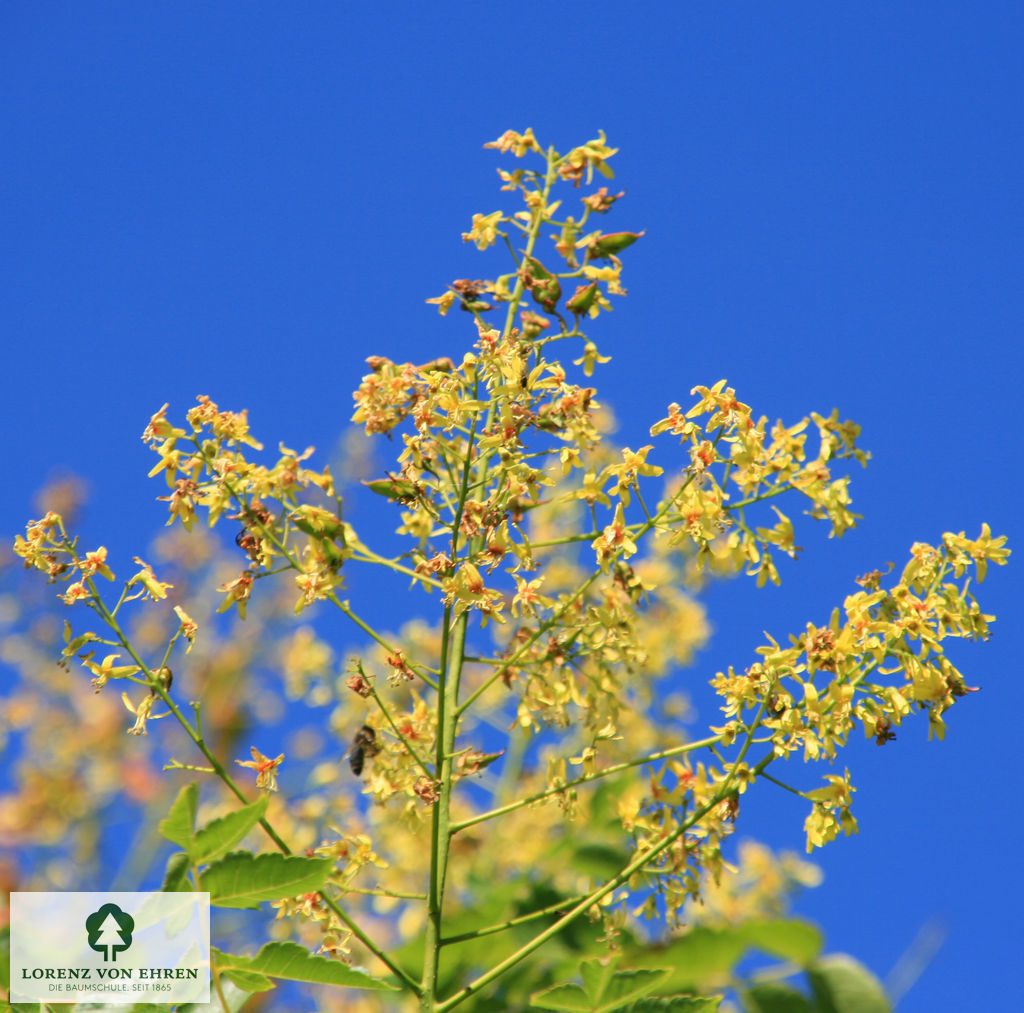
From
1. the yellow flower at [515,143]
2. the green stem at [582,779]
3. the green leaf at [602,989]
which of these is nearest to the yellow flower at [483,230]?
the yellow flower at [515,143]

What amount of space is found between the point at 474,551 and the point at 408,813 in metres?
0.59

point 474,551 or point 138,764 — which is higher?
point 138,764

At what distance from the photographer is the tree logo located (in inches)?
78.5

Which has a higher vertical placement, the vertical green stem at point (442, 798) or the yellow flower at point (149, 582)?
the yellow flower at point (149, 582)

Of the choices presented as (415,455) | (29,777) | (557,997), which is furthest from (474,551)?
(29,777)

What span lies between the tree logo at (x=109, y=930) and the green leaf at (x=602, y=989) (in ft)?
2.34

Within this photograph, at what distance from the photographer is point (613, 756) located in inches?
153

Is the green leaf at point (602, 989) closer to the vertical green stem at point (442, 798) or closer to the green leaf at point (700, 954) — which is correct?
the vertical green stem at point (442, 798)

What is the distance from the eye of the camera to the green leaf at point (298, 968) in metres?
1.74

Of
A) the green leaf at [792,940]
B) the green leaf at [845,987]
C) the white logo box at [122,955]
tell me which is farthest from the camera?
the green leaf at [792,940]

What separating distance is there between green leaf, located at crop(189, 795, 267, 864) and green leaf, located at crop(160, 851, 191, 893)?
3 cm

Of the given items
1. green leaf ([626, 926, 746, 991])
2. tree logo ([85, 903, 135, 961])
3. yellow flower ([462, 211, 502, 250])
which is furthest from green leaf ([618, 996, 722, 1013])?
yellow flower ([462, 211, 502, 250])

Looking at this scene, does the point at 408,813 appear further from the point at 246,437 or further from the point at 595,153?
the point at 595,153

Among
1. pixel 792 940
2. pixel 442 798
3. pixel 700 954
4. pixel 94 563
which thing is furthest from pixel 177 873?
pixel 792 940
